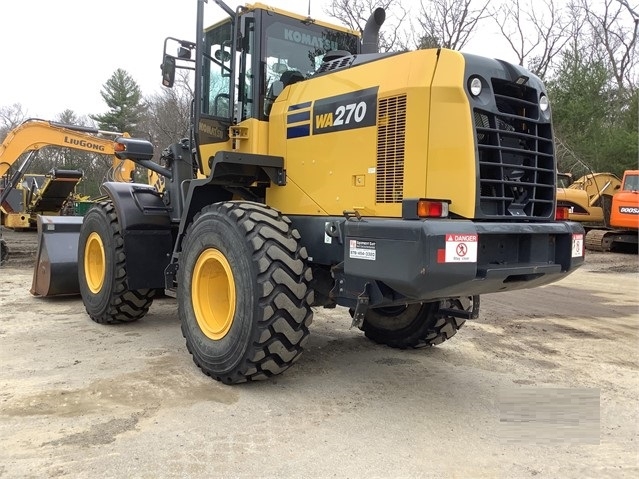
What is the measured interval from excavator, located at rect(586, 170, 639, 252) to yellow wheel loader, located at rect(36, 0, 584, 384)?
47.7 feet

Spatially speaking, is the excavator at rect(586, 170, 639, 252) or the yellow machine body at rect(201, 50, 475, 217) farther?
the excavator at rect(586, 170, 639, 252)

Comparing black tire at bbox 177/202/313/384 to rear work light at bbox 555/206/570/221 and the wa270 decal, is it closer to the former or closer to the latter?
the wa270 decal

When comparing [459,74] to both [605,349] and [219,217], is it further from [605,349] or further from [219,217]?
[605,349]

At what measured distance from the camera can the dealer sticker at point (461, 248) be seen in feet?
11.0

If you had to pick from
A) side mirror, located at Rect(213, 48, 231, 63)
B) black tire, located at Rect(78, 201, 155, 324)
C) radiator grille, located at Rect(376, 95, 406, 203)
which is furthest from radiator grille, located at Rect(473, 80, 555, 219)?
black tire, located at Rect(78, 201, 155, 324)

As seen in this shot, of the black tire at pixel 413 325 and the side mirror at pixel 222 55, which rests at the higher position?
the side mirror at pixel 222 55

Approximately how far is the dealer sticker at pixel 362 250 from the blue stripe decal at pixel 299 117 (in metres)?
1.22

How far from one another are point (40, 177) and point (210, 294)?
2165 cm

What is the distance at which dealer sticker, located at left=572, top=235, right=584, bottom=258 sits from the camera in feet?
13.7

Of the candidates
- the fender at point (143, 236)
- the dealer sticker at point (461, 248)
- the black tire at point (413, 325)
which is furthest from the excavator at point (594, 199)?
the dealer sticker at point (461, 248)

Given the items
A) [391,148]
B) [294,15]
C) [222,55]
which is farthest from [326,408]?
→ [294,15]

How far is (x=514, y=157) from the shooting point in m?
4.03

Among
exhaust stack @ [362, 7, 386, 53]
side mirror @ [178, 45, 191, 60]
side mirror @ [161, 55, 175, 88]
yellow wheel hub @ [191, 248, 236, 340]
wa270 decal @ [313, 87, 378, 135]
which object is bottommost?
yellow wheel hub @ [191, 248, 236, 340]

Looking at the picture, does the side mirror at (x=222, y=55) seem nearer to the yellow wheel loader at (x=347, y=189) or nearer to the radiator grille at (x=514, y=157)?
the yellow wheel loader at (x=347, y=189)
